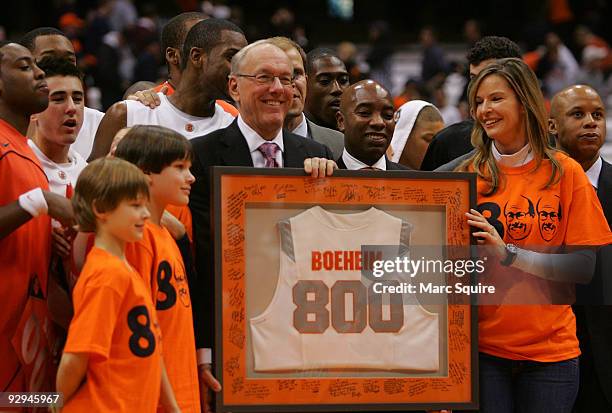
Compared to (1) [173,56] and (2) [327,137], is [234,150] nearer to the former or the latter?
(2) [327,137]

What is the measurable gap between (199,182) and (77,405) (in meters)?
1.21

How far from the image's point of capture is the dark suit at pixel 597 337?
17.5 ft

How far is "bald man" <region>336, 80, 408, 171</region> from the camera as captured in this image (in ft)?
18.0

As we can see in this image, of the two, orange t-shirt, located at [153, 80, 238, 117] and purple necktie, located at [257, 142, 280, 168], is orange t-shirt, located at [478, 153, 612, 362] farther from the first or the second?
orange t-shirt, located at [153, 80, 238, 117]

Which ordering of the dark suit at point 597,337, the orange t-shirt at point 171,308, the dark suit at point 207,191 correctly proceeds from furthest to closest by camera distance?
the dark suit at point 597,337 → the dark suit at point 207,191 → the orange t-shirt at point 171,308

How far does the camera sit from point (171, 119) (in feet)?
18.9

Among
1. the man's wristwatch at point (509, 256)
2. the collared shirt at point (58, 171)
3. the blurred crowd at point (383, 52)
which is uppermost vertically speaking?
the blurred crowd at point (383, 52)

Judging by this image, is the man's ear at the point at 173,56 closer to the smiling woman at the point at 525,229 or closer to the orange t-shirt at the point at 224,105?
the orange t-shirt at the point at 224,105

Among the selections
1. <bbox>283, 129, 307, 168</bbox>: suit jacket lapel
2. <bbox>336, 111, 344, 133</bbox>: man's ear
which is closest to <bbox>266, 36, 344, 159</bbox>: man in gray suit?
<bbox>336, 111, 344, 133</bbox>: man's ear

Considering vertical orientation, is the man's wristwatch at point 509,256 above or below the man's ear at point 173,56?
below

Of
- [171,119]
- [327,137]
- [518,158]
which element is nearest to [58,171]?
[171,119]

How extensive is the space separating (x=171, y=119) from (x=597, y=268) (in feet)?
7.56

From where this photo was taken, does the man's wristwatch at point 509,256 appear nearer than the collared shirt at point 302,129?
Yes

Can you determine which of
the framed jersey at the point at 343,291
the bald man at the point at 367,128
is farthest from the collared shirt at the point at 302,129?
the framed jersey at the point at 343,291
